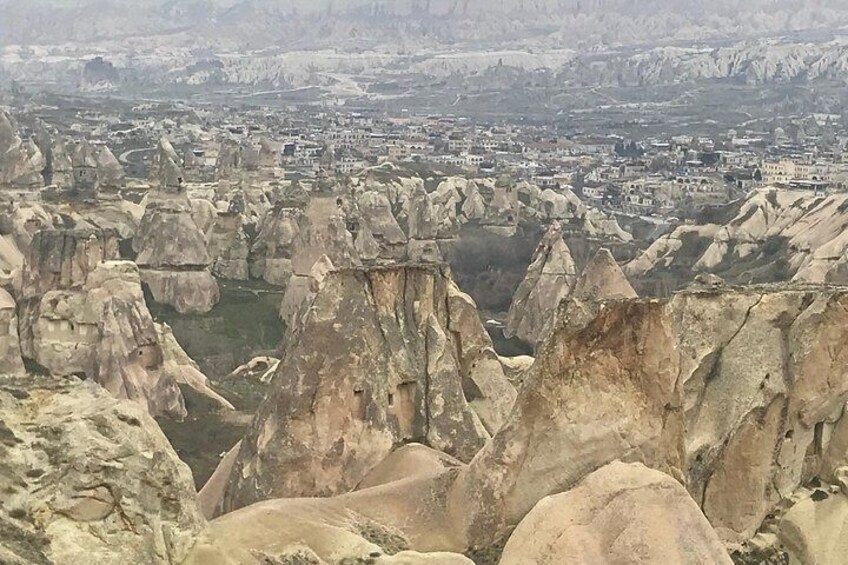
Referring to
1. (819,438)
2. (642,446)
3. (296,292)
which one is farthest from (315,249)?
(642,446)

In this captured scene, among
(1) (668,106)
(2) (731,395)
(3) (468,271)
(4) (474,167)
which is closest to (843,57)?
(1) (668,106)

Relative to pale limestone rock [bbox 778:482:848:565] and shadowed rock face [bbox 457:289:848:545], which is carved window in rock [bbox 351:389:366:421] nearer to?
shadowed rock face [bbox 457:289:848:545]

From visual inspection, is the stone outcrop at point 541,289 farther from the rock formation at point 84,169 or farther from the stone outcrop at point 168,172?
the rock formation at point 84,169

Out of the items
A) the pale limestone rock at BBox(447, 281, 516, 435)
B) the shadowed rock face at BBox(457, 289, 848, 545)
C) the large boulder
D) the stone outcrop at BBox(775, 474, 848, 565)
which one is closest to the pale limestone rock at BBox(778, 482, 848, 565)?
the stone outcrop at BBox(775, 474, 848, 565)

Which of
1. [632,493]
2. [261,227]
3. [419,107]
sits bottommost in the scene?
[419,107]

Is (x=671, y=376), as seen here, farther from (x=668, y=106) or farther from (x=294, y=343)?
(x=668, y=106)

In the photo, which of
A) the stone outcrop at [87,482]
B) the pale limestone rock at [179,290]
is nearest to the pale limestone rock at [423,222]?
the pale limestone rock at [179,290]

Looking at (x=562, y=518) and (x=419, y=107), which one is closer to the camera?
(x=562, y=518)
